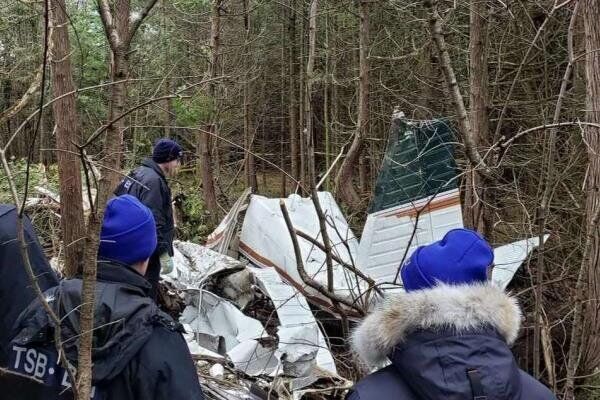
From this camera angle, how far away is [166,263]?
5.58 metres

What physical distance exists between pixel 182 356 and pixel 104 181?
58cm

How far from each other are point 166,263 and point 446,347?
4.47 meters

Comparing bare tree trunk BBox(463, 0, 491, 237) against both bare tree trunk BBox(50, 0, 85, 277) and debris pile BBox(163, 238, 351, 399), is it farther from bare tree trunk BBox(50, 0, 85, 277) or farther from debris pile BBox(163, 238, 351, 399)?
bare tree trunk BBox(50, 0, 85, 277)

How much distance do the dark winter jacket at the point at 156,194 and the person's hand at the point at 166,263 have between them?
12cm

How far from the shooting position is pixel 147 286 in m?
1.89

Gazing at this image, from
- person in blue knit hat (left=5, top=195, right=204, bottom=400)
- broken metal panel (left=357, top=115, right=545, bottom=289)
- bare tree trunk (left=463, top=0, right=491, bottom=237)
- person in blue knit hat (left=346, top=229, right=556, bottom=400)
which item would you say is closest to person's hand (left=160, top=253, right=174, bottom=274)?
broken metal panel (left=357, top=115, right=545, bottom=289)

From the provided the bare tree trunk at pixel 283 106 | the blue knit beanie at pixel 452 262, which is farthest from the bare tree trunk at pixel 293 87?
the blue knit beanie at pixel 452 262

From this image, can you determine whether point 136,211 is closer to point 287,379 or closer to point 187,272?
point 287,379


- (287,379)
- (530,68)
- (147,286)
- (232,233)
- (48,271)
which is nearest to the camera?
(147,286)

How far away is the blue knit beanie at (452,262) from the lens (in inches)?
61.2

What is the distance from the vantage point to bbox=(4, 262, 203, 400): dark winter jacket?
1.63m

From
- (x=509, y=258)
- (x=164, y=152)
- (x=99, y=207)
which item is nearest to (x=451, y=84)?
(x=99, y=207)

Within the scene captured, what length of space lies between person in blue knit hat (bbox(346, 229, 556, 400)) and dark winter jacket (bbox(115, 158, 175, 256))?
12.3ft

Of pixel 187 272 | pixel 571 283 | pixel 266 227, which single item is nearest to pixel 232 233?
pixel 266 227
